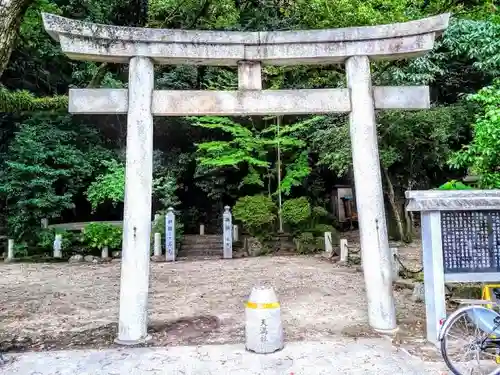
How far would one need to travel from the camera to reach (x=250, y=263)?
1195cm

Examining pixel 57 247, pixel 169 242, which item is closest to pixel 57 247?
pixel 57 247

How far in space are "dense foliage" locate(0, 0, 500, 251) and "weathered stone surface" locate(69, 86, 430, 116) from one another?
6.14m

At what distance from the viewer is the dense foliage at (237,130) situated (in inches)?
461

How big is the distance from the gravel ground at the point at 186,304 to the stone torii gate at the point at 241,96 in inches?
28.9

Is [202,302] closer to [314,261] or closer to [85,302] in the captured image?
[85,302]

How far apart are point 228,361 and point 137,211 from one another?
6.89 ft

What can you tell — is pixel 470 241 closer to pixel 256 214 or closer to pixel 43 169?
pixel 256 214

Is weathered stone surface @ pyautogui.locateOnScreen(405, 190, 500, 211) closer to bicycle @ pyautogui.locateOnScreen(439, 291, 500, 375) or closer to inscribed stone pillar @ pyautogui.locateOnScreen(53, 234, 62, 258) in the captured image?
bicycle @ pyautogui.locateOnScreen(439, 291, 500, 375)

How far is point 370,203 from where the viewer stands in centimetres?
508

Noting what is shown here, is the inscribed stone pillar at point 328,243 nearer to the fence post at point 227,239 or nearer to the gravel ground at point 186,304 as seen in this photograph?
the gravel ground at point 186,304

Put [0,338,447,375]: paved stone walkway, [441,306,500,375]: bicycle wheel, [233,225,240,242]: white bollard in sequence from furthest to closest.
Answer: [233,225,240,242]: white bollard → [0,338,447,375]: paved stone walkway → [441,306,500,375]: bicycle wheel

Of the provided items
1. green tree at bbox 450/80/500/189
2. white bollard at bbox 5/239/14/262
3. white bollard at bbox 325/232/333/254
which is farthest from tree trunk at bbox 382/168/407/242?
white bollard at bbox 5/239/14/262

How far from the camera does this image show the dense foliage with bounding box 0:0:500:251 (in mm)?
11719

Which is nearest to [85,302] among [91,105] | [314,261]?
[91,105]
